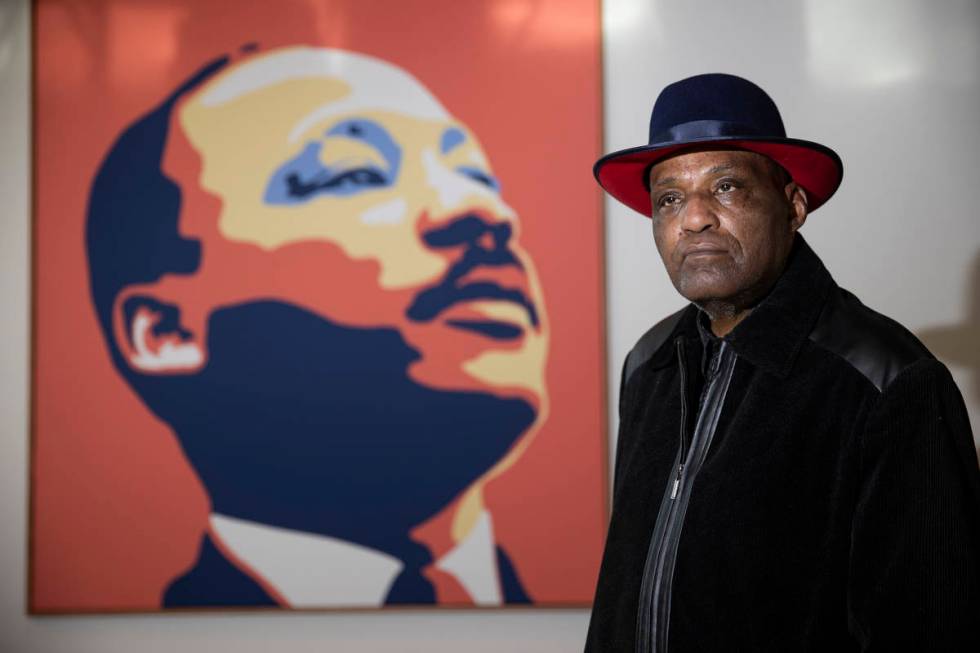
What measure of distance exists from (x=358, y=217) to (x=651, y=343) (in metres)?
1.04

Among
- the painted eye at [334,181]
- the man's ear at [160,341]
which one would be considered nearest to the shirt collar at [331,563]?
the man's ear at [160,341]

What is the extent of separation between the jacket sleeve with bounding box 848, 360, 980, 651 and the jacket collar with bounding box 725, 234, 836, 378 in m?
0.14

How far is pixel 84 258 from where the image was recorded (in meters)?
2.18

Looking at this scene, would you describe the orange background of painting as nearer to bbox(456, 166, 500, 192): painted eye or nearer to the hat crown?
bbox(456, 166, 500, 192): painted eye

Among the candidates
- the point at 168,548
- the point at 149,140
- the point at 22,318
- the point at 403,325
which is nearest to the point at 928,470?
the point at 403,325

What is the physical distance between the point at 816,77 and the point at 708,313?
1251 mm

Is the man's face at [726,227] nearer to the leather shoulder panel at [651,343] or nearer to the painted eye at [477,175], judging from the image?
the leather shoulder panel at [651,343]

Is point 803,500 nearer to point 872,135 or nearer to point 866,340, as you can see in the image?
point 866,340

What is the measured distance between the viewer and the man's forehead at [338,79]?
2.15 meters

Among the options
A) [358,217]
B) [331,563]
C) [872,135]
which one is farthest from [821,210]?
[331,563]

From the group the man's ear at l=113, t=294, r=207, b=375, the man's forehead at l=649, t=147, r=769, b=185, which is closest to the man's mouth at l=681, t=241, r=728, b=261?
the man's forehead at l=649, t=147, r=769, b=185

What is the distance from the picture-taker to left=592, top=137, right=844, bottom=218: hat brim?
1075 mm

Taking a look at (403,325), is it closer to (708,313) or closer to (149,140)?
(149,140)

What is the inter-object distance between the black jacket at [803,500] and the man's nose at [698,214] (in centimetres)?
14
